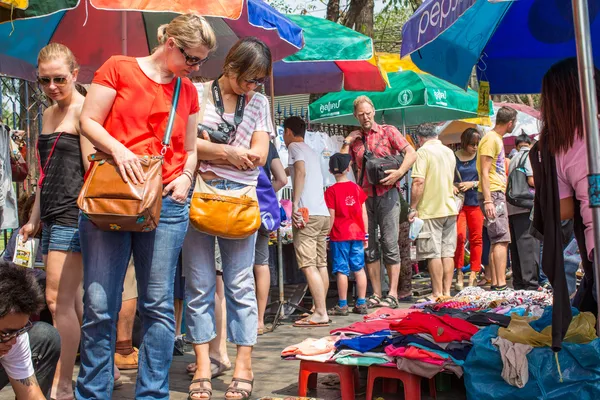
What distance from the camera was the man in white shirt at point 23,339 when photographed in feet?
10.3

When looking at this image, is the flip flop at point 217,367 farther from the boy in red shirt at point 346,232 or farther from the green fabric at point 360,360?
the boy in red shirt at point 346,232

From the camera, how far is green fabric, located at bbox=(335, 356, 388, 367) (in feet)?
15.3

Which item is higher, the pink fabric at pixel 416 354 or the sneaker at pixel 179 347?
the pink fabric at pixel 416 354

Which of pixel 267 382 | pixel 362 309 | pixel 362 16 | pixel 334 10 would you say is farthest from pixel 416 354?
pixel 334 10

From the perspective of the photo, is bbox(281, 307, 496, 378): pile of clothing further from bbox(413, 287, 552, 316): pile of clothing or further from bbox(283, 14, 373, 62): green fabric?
bbox(283, 14, 373, 62): green fabric

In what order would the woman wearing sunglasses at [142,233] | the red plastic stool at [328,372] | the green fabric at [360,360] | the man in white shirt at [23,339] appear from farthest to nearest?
1. the red plastic stool at [328,372]
2. the green fabric at [360,360]
3. the woman wearing sunglasses at [142,233]
4. the man in white shirt at [23,339]

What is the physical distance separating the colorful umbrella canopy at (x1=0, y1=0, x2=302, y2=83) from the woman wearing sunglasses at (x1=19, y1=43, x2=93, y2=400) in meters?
1.75

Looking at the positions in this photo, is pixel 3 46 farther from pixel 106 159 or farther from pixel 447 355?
pixel 447 355

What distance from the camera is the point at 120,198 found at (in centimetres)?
370

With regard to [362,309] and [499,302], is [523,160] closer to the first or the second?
[362,309]

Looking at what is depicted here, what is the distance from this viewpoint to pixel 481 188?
9336mm

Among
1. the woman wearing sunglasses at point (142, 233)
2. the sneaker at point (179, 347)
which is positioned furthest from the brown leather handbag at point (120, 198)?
the sneaker at point (179, 347)

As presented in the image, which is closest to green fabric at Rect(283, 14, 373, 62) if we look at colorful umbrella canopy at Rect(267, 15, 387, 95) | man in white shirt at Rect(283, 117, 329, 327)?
colorful umbrella canopy at Rect(267, 15, 387, 95)

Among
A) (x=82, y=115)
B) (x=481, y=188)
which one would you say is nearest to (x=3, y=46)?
(x=82, y=115)
